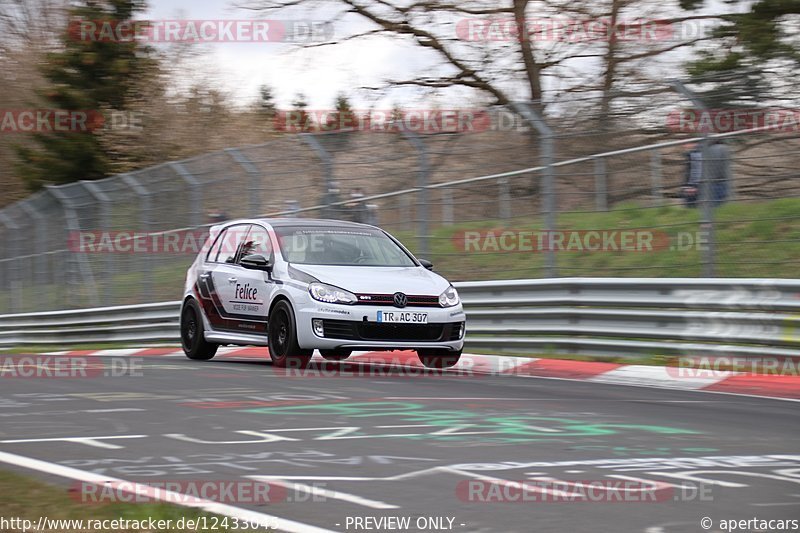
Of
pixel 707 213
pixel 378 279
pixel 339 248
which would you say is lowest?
pixel 378 279

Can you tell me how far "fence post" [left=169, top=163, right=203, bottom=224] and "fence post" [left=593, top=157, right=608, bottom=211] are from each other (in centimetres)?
805

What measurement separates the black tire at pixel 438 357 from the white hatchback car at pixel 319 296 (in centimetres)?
1

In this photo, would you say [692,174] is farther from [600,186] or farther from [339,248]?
[339,248]

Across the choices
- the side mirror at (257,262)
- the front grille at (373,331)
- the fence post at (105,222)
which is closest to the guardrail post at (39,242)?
the fence post at (105,222)

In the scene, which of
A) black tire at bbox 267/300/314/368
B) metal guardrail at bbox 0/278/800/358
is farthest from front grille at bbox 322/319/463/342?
metal guardrail at bbox 0/278/800/358

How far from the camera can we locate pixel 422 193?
15578 millimetres

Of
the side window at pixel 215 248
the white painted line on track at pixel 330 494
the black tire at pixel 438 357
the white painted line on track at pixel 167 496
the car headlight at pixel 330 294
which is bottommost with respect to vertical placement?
the black tire at pixel 438 357

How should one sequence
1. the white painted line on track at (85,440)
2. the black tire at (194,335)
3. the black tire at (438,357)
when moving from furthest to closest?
1. the black tire at (194,335)
2. the black tire at (438,357)
3. the white painted line on track at (85,440)

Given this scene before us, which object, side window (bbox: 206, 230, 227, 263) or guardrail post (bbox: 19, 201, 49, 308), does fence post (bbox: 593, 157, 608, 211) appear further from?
guardrail post (bbox: 19, 201, 49, 308)

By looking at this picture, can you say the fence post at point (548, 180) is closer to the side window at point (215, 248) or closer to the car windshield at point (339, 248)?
the car windshield at point (339, 248)

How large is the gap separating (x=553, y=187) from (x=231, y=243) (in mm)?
3552

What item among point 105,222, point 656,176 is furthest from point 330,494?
point 105,222

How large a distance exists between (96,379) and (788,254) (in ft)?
21.2

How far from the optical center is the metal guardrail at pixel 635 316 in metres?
11.3
